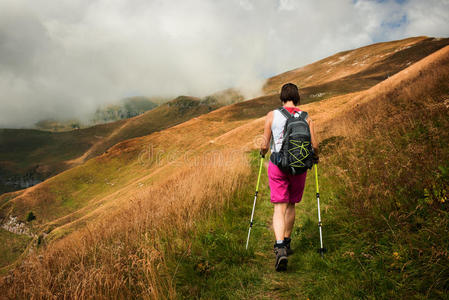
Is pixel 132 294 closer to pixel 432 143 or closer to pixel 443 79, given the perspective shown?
pixel 432 143

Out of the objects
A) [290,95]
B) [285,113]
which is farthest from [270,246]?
[290,95]

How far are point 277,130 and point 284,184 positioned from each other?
91cm

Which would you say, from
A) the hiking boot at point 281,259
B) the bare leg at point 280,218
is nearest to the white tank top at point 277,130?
the bare leg at point 280,218

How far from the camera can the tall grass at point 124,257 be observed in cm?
304

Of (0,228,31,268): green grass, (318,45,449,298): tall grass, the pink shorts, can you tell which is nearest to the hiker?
the pink shorts

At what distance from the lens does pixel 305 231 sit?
476 cm

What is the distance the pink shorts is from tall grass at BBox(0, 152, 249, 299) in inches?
72.2

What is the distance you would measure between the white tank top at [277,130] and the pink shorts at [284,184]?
0.33 m

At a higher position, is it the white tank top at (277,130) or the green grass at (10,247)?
the white tank top at (277,130)

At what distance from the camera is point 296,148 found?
3.45 metres

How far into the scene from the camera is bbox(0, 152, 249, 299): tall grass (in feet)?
9.96

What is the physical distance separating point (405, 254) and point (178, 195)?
15.2 ft

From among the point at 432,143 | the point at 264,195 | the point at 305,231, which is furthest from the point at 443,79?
the point at 305,231

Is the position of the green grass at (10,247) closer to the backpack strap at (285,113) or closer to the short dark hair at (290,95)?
the backpack strap at (285,113)
